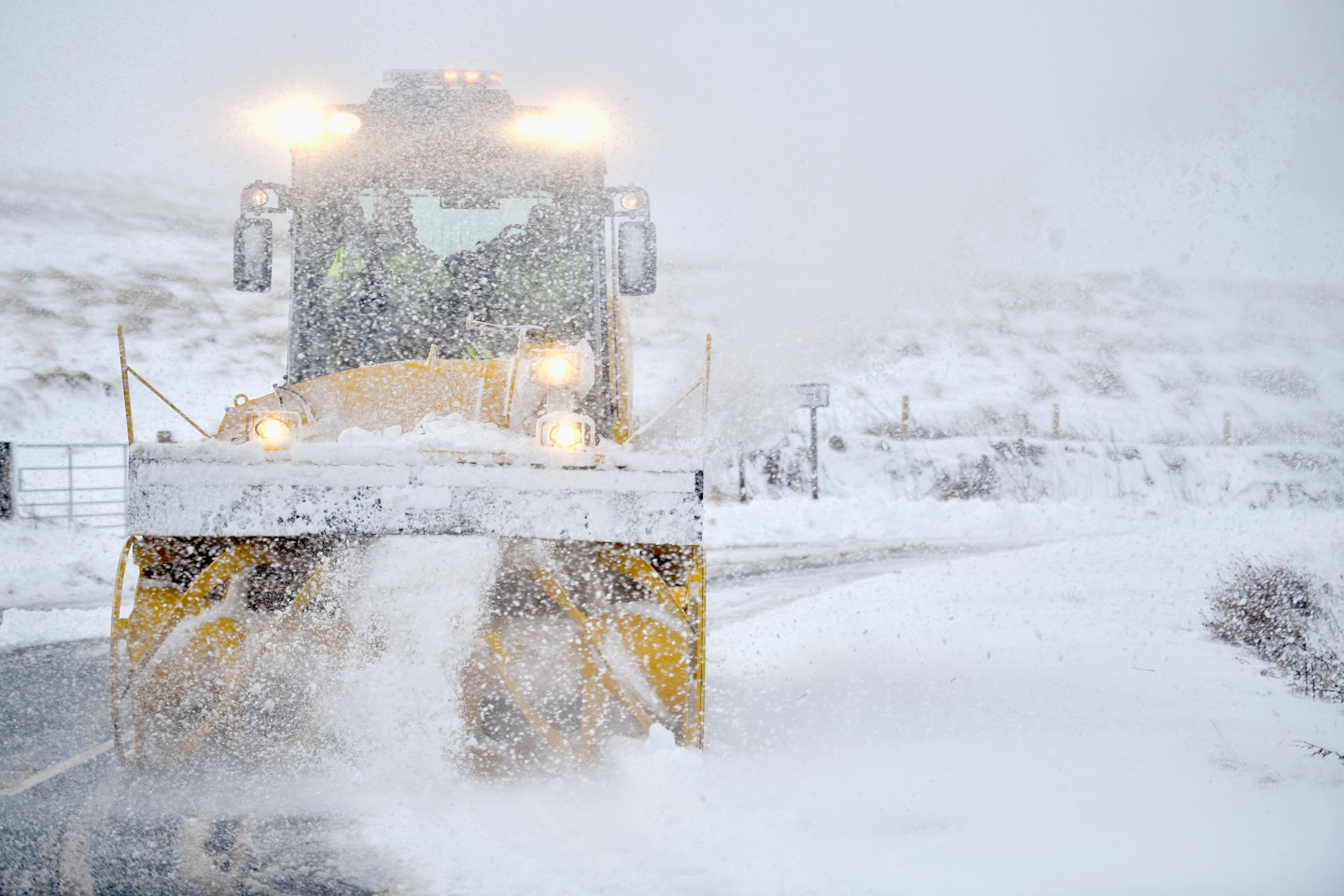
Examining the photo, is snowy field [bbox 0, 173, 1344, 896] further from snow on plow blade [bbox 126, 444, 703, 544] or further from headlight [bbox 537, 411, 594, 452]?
headlight [bbox 537, 411, 594, 452]

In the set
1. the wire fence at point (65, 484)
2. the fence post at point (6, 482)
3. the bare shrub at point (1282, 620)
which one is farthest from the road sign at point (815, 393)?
the fence post at point (6, 482)

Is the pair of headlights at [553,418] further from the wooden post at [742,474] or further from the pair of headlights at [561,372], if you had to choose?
the wooden post at [742,474]

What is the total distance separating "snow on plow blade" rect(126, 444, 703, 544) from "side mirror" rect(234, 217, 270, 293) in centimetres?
193

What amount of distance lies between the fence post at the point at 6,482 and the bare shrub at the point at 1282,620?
1324 centimetres

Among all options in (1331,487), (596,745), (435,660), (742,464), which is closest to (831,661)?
(596,745)

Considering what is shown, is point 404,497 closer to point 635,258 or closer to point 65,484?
point 635,258

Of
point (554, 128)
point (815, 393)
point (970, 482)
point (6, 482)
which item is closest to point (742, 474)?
point (815, 393)

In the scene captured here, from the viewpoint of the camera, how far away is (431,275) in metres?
5.39

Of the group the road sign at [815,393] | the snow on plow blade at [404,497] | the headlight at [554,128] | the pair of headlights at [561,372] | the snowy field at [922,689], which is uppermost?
the headlight at [554,128]

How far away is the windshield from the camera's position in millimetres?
5375

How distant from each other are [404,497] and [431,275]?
6.04 feet

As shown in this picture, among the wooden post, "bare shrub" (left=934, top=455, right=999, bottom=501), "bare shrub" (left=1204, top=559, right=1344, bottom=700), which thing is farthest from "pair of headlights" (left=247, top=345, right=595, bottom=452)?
"bare shrub" (left=934, top=455, right=999, bottom=501)

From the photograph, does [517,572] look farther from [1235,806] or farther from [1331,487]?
[1331,487]

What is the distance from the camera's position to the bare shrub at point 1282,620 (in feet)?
20.6
